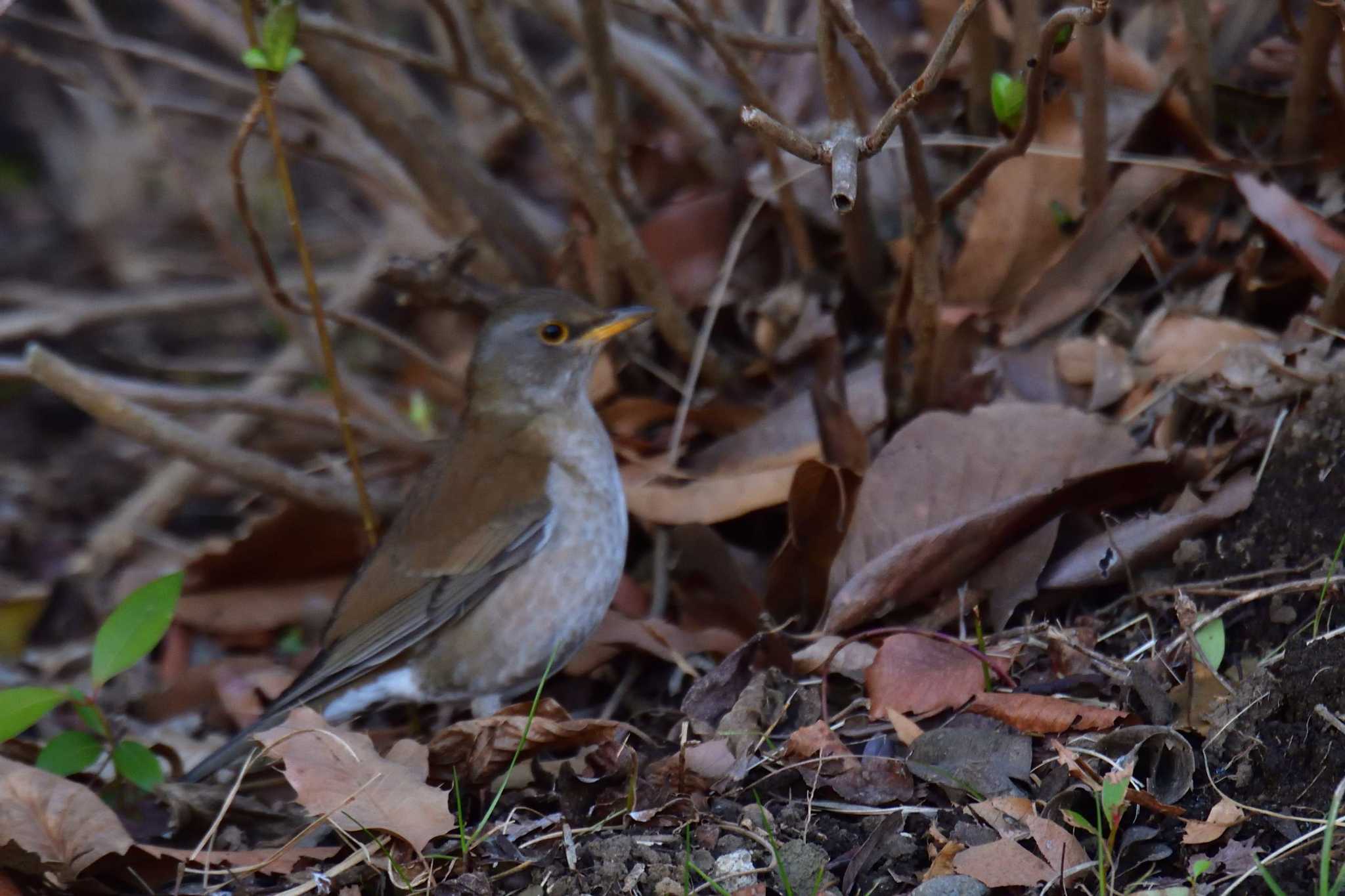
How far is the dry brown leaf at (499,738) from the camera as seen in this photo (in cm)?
363

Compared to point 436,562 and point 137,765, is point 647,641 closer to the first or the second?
point 436,562

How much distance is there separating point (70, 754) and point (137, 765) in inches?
8.1

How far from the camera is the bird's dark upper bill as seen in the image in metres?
4.65

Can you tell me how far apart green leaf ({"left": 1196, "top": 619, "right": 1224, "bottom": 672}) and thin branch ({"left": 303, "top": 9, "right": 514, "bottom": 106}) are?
2755 mm

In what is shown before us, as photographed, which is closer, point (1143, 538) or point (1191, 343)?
point (1143, 538)

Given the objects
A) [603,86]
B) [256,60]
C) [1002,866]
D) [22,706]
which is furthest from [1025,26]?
[22,706]

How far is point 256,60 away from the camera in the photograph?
12.0 ft

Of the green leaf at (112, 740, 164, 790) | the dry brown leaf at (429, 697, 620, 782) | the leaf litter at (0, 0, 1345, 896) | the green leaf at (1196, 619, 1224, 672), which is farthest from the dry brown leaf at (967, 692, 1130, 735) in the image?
the green leaf at (112, 740, 164, 790)

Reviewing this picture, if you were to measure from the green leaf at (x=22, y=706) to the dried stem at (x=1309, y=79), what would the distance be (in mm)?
3794

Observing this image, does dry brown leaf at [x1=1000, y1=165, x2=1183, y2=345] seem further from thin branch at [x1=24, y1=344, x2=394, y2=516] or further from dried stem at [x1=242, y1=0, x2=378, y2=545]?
thin branch at [x1=24, y1=344, x2=394, y2=516]

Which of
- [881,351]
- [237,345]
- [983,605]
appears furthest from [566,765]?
[237,345]

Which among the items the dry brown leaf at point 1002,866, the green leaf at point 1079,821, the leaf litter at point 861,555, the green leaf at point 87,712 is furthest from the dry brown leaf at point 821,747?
the green leaf at point 87,712

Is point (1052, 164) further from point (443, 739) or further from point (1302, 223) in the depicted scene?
point (443, 739)

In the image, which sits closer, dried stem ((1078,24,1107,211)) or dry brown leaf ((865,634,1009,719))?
dry brown leaf ((865,634,1009,719))
